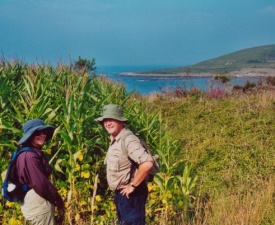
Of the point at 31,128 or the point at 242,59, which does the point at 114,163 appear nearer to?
the point at 31,128

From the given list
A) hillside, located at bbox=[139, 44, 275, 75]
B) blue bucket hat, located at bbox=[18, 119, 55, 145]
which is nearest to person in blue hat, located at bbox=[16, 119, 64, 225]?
blue bucket hat, located at bbox=[18, 119, 55, 145]

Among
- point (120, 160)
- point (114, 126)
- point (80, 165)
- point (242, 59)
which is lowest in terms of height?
point (242, 59)

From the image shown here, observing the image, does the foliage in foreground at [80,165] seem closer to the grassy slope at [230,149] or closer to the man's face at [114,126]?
the grassy slope at [230,149]

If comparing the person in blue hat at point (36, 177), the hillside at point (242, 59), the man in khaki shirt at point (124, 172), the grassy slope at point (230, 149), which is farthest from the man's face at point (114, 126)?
the hillside at point (242, 59)

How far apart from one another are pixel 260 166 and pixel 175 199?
2617 mm

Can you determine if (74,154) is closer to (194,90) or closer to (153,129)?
(153,129)

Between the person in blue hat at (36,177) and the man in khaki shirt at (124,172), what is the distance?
55 centimetres

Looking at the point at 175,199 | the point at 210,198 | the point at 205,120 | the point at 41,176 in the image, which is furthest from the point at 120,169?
the point at 205,120

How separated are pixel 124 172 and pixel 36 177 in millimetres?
860

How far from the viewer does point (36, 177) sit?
13.6 feet

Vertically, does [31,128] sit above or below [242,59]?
above

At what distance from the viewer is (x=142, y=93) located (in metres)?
21.7

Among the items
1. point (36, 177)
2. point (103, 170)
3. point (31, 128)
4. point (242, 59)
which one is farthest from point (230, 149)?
point (242, 59)

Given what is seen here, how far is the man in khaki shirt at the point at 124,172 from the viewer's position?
14.7ft
